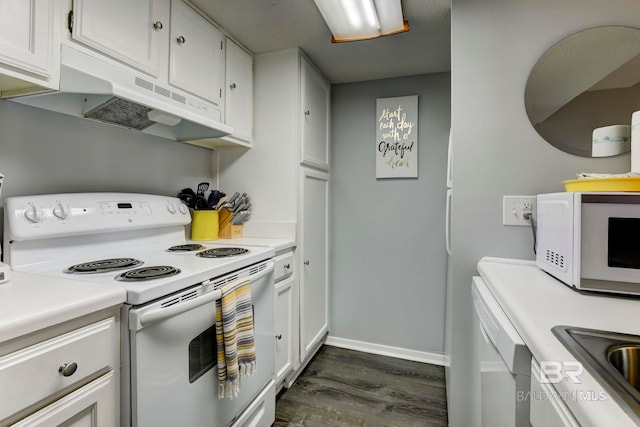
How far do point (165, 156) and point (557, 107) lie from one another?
2.03m

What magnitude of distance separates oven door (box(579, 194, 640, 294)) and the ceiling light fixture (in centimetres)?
128

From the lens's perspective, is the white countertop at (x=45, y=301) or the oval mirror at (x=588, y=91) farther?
the oval mirror at (x=588, y=91)

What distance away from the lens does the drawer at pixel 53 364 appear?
62cm

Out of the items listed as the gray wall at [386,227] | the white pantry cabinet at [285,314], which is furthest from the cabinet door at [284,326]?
the gray wall at [386,227]

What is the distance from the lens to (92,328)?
0.78 meters

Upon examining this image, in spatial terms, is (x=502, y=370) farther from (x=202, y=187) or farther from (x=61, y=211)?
(x=202, y=187)

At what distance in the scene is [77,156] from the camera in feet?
4.39

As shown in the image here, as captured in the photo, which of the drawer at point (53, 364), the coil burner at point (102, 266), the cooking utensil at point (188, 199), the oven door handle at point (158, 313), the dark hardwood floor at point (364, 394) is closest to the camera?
the drawer at point (53, 364)

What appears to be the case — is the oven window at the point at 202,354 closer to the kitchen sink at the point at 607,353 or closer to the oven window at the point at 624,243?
the kitchen sink at the point at 607,353

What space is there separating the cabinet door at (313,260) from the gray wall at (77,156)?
2.81ft

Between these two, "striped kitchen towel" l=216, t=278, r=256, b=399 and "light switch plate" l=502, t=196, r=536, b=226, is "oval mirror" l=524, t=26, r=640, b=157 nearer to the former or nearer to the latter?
"light switch plate" l=502, t=196, r=536, b=226

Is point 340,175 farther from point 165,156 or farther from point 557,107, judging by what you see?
point 557,107

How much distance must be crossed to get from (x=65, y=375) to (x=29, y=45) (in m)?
0.98
